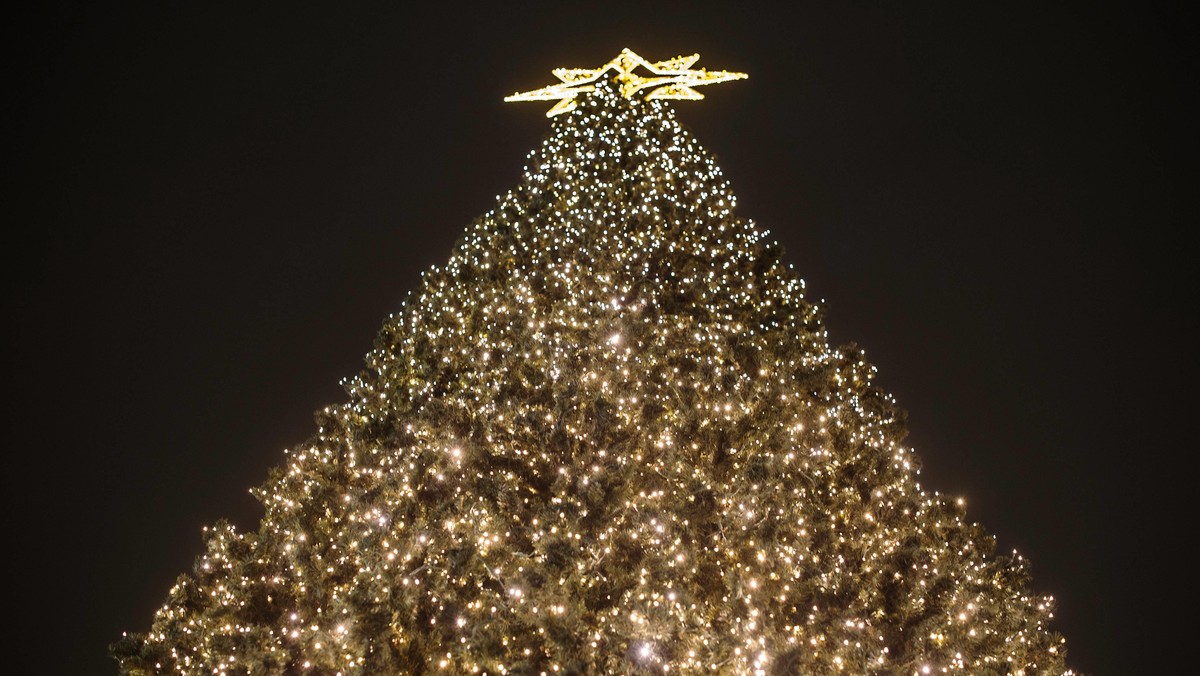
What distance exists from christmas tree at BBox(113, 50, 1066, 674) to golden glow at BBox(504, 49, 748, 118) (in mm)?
44

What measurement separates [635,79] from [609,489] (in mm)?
2731

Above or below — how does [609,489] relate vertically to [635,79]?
below

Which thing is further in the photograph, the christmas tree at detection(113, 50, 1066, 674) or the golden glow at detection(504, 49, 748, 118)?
the golden glow at detection(504, 49, 748, 118)

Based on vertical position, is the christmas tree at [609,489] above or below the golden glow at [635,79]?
below

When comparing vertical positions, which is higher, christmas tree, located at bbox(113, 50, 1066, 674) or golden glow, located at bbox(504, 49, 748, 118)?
golden glow, located at bbox(504, 49, 748, 118)

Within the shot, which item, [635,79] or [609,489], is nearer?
[609,489]

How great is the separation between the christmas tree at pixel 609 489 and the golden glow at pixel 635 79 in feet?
0.15

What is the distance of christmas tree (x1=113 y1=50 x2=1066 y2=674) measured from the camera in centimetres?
380

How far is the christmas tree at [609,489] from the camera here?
380cm

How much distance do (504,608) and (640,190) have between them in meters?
2.41

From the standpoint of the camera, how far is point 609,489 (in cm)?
395

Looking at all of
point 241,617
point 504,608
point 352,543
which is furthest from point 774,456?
point 241,617

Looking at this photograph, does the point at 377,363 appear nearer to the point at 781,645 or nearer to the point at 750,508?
the point at 750,508

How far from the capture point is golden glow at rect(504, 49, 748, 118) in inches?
213
